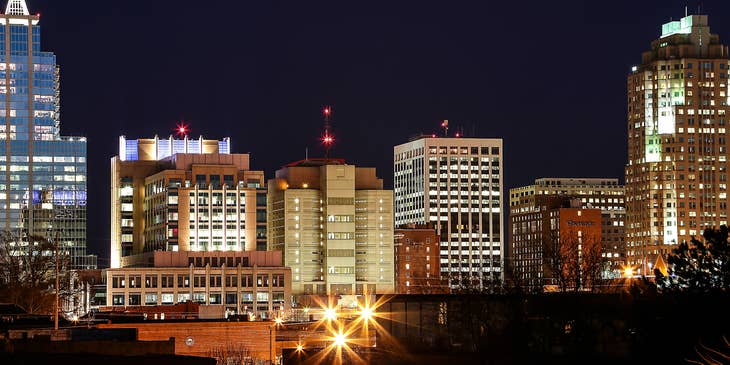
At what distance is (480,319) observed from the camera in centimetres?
12012

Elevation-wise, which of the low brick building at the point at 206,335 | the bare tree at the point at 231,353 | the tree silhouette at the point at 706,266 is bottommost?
the bare tree at the point at 231,353

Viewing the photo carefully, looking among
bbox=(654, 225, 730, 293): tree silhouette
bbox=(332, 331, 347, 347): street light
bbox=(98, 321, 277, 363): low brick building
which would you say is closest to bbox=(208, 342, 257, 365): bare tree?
bbox=(98, 321, 277, 363): low brick building

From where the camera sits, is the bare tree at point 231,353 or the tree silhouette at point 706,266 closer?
the tree silhouette at point 706,266

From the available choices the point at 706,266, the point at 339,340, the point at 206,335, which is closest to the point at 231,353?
the point at 206,335

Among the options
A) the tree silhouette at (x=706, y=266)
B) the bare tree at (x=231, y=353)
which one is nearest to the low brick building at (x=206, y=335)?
the bare tree at (x=231, y=353)

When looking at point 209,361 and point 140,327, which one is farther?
point 140,327

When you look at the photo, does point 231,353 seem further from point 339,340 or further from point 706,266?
point 706,266

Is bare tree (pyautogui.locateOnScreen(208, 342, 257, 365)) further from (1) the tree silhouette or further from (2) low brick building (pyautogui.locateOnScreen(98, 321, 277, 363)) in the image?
(1) the tree silhouette

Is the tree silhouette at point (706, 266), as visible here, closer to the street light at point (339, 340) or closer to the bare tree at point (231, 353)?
the street light at point (339, 340)

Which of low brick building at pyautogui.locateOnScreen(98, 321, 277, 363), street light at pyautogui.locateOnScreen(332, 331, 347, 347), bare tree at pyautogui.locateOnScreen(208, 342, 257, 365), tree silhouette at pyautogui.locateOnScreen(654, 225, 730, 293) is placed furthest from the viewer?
low brick building at pyautogui.locateOnScreen(98, 321, 277, 363)

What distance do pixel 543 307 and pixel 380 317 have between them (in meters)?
14.4

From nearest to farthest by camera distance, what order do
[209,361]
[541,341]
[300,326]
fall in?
[209,361]
[541,341]
[300,326]

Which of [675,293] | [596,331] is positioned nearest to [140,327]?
[596,331]

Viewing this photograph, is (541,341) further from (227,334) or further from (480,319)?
(227,334)
